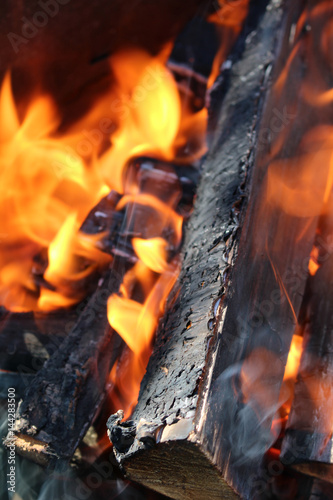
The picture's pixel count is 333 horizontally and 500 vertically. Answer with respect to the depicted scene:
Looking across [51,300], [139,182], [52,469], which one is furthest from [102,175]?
[52,469]

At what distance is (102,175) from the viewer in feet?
7.18

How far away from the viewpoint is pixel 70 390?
153cm

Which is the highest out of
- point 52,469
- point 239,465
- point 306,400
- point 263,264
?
point 263,264

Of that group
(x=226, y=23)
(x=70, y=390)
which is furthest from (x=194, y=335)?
(x=226, y=23)

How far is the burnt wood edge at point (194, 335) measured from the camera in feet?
3.66

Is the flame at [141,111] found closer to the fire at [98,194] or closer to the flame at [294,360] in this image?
the fire at [98,194]

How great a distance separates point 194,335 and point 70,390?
533mm

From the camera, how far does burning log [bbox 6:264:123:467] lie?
145cm

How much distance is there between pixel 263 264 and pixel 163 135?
3.21 feet

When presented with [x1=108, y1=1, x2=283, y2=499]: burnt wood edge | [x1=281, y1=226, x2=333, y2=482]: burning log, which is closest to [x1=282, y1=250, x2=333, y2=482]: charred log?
[x1=281, y1=226, x2=333, y2=482]: burning log

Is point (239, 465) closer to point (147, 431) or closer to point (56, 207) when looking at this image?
point (147, 431)

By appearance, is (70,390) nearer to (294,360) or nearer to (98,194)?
(294,360)

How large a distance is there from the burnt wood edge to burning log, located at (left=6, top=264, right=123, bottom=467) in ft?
0.90

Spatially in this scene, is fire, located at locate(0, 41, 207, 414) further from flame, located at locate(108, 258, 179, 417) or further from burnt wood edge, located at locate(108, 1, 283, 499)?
burnt wood edge, located at locate(108, 1, 283, 499)
